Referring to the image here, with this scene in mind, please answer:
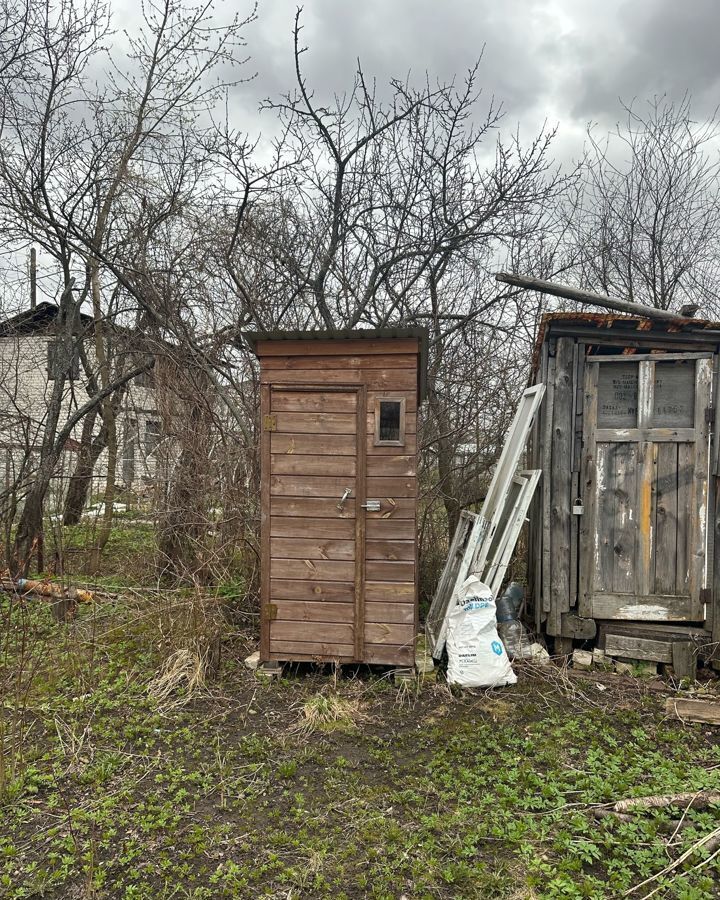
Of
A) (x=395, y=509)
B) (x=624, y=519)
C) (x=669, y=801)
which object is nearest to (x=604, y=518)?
(x=624, y=519)

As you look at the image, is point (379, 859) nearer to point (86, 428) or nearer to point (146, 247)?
point (146, 247)

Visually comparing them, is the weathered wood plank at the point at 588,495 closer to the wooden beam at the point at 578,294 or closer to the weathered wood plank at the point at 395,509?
the wooden beam at the point at 578,294

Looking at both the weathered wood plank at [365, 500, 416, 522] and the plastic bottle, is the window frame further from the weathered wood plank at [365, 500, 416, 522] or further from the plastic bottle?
the plastic bottle

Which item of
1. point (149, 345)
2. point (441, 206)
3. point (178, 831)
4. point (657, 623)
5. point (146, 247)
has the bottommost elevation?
point (178, 831)

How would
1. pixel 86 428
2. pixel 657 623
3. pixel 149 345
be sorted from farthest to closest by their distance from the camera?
pixel 86 428 → pixel 149 345 → pixel 657 623

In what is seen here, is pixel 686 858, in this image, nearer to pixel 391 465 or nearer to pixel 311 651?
pixel 311 651

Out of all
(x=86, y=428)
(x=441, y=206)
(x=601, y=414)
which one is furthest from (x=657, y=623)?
(x=86, y=428)

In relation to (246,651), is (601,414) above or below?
above

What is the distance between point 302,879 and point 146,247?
7.30m

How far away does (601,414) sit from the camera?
5352mm

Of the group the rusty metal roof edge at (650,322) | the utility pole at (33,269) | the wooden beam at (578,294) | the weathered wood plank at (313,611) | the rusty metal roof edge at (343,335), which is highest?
the utility pole at (33,269)

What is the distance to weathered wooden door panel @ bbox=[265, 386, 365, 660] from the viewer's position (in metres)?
4.87

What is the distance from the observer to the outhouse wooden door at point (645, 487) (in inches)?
202

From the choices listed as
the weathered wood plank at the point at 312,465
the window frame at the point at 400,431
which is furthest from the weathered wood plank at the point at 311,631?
the window frame at the point at 400,431
